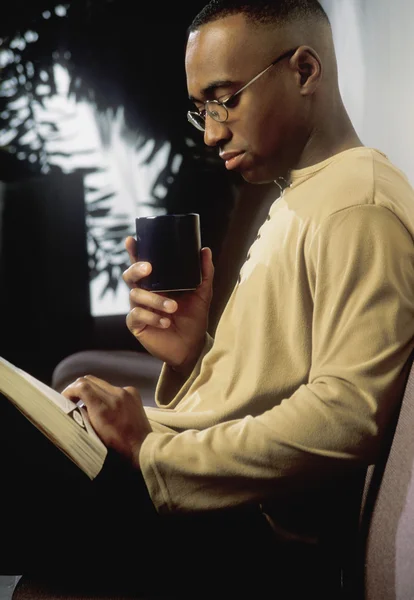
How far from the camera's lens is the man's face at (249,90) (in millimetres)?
874

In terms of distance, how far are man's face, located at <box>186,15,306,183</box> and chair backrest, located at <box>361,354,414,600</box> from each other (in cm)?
35

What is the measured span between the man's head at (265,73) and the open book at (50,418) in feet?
1.34

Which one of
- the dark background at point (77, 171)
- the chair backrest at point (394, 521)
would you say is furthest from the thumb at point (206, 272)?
the dark background at point (77, 171)

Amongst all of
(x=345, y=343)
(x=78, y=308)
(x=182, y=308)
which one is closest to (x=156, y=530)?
(x=345, y=343)

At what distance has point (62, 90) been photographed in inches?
86.1

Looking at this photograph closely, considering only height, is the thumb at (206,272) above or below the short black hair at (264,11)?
below

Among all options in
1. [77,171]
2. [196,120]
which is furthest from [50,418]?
[77,171]

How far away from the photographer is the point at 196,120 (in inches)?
41.2

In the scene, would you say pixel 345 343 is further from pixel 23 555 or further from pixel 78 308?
pixel 78 308

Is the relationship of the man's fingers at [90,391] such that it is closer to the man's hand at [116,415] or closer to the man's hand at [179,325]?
the man's hand at [116,415]

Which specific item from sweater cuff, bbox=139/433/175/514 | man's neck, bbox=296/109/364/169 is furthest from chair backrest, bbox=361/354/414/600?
man's neck, bbox=296/109/364/169

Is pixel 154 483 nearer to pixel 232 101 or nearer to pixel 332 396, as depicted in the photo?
pixel 332 396

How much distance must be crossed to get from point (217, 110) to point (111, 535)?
1.73 ft

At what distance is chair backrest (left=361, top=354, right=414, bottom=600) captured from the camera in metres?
0.65
